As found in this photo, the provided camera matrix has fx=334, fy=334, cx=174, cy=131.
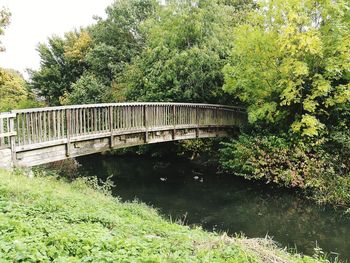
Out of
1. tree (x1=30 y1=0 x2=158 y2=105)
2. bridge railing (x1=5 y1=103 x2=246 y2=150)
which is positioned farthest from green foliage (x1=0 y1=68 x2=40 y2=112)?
bridge railing (x1=5 y1=103 x2=246 y2=150)

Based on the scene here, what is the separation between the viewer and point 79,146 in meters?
9.18

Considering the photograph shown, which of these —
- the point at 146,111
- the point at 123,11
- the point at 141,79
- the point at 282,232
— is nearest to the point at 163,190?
the point at 146,111

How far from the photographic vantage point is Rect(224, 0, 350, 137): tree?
11.3 metres

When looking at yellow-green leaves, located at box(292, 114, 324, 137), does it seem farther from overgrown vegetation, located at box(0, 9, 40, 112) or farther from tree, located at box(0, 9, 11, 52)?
overgrown vegetation, located at box(0, 9, 40, 112)

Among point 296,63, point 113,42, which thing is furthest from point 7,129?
point 113,42

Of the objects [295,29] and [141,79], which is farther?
[141,79]

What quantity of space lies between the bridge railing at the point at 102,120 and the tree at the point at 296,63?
1.86 m

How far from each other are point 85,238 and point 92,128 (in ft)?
18.7

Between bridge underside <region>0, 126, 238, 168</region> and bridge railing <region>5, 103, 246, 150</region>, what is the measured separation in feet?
0.34

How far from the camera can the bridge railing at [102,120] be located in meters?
7.94

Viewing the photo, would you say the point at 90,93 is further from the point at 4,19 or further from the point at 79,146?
the point at 79,146

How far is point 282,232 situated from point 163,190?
205 inches

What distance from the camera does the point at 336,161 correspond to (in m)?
12.0

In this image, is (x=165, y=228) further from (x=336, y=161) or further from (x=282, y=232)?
(x=336, y=161)
